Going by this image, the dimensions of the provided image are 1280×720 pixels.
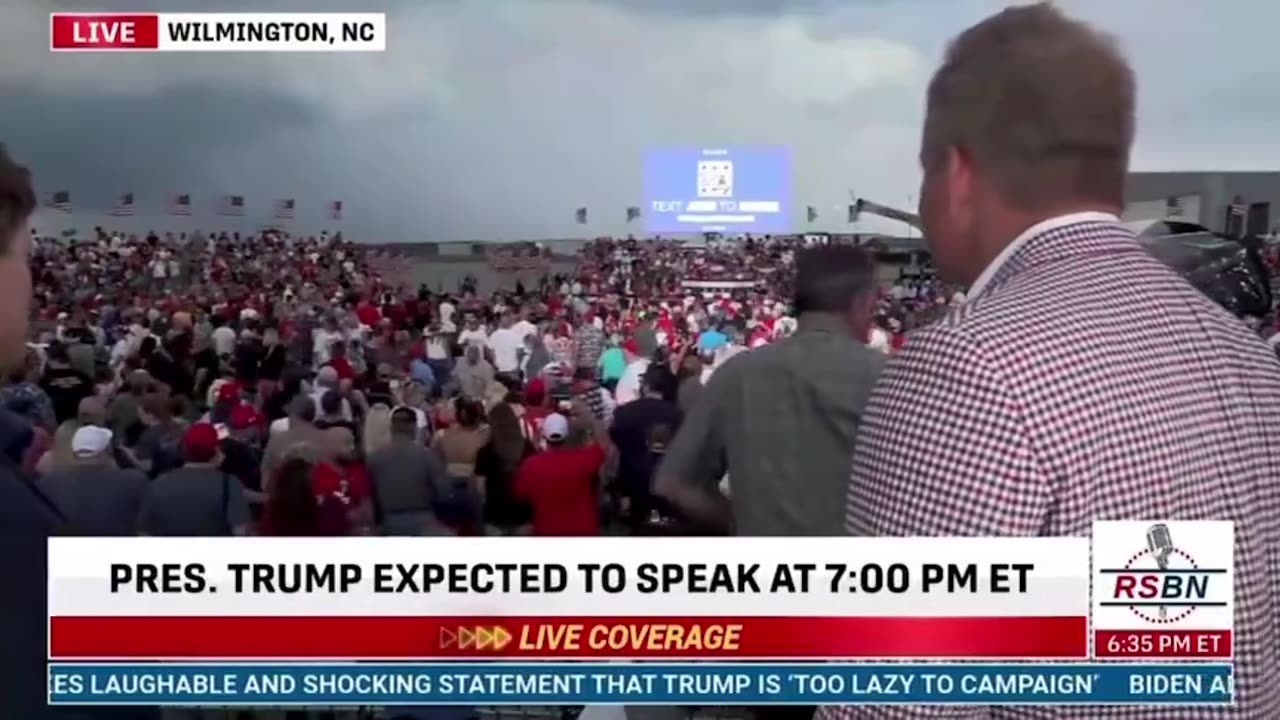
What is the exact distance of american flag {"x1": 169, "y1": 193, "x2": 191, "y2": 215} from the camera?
140 centimetres

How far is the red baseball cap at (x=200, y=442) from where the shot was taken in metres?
1.62

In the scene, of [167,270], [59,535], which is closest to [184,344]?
[167,270]

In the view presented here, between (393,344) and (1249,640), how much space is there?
1.03 metres

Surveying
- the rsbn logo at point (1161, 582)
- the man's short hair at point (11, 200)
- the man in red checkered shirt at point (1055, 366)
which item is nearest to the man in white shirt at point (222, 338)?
the man's short hair at point (11, 200)

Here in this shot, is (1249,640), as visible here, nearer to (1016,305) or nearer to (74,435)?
(1016,305)

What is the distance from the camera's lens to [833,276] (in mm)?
1504

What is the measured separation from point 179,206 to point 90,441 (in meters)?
0.34

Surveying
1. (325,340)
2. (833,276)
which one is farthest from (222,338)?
(833,276)

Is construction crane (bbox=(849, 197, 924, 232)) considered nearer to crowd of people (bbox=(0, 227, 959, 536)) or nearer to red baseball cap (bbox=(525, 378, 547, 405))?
crowd of people (bbox=(0, 227, 959, 536))

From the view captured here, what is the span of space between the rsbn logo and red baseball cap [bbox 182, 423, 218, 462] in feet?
3.61

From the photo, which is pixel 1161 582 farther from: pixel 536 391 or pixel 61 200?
pixel 61 200

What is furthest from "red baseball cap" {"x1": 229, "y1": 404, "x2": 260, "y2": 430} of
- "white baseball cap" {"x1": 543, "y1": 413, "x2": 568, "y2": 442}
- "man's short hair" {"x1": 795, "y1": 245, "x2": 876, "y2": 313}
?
"man's short hair" {"x1": 795, "y1": 245, "x2": 876, "y2": 313}

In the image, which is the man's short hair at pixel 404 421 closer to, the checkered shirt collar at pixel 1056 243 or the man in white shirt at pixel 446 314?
the man in white shirt at pixel 446 314

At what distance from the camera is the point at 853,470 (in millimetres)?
899
